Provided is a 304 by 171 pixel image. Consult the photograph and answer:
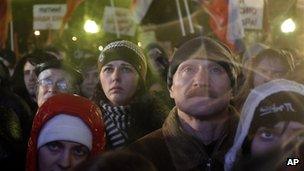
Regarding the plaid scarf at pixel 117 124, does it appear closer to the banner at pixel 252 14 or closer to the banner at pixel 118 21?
the banner at pixel 252 14

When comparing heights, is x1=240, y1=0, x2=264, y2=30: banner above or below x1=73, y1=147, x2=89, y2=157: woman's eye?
above

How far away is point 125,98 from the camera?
3.60m

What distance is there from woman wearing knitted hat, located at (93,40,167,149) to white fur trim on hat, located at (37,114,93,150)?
2.04ft

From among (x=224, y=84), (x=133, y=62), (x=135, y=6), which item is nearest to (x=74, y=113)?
(x=224, y=84)

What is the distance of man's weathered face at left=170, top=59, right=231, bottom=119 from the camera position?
2.71m

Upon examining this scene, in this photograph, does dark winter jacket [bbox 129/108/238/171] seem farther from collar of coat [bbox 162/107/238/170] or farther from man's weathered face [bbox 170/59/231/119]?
man's weathered face [bbox 170/59/231/119]

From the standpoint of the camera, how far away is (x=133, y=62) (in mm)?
3742

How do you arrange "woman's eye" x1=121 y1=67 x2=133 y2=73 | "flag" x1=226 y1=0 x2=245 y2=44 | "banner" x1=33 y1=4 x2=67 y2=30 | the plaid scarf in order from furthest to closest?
"banner" x1=33 y1=4 x2=67 y2=30, "flag" x1=226 y1=0 x2=245 y2=44, "woman's eye" x1=121 y1=67 x2=133 y2=73, the plaid scarf

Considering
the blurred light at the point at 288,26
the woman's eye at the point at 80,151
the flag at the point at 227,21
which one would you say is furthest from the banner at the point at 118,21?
the woman's eye at the point at 80,151

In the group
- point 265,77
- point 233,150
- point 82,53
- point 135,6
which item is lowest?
point 233,150

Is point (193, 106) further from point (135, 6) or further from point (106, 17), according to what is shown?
point (106, 17)

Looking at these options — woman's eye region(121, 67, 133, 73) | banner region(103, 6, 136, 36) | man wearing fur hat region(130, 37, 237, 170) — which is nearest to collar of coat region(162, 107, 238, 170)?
man wearing fur hat region(130, 37, 237, 170)

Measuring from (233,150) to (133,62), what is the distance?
52.2 inches

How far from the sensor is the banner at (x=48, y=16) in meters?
9.78
